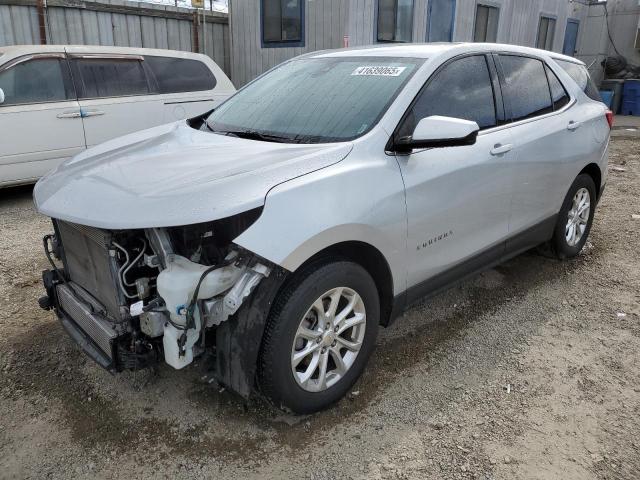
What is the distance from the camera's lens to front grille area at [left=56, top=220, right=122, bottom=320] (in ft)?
8.16

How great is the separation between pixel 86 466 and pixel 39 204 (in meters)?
1.26

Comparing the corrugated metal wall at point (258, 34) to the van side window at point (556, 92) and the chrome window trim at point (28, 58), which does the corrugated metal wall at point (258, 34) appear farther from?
the van side window at point (556, 92)

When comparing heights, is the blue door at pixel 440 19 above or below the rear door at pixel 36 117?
above

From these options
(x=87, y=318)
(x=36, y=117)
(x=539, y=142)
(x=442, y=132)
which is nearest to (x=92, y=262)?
(x=87, y=318)

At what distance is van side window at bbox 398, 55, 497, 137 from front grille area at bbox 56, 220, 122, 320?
159 cm

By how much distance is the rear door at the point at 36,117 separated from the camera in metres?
6.04

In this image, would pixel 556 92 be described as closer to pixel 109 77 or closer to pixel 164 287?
pixel 164 287

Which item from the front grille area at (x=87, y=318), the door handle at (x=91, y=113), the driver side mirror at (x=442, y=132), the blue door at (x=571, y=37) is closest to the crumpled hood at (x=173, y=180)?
the driver side mirror at (x=442, y=132)

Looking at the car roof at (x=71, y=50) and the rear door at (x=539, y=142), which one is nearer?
the rear door at (x=539, y=142)

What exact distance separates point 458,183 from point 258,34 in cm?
973

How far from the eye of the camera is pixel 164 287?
2289mm

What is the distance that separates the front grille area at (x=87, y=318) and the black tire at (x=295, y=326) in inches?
27.5

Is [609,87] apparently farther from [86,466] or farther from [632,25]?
[86,466]

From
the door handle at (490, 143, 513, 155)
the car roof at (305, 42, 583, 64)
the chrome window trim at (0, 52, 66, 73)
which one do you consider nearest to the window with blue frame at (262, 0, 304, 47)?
the chrome window trim at (0, 52, 66, 73)
